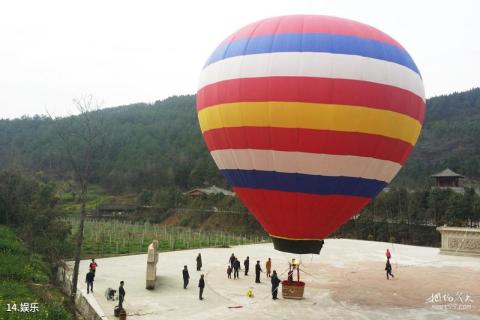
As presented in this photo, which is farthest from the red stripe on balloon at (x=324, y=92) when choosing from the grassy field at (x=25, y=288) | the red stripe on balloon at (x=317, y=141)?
the grassy field at (x=25, y=288)

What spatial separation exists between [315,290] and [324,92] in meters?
8.28

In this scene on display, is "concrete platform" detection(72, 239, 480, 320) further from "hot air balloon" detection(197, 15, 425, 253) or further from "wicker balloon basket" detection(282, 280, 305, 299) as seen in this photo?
"hot air balloon" detection(197, 15, 425, 253)

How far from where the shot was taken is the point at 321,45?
10.8 m

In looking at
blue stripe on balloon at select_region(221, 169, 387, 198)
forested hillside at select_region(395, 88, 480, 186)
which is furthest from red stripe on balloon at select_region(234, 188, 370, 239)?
forested hillside at select_region(395, 88, 480, 186)

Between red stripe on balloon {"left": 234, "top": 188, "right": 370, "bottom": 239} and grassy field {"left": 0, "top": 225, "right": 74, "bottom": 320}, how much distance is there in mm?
5420

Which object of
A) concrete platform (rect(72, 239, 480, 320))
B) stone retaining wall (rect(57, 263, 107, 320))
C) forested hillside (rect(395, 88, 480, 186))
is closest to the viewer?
stone retaining wall (rect(57, 263, 107, 320))

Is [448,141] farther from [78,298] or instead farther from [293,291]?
[78,298]

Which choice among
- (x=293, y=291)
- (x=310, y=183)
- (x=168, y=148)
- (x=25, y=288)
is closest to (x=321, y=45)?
(x=310, y=183)

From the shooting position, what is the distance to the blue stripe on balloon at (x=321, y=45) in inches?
424

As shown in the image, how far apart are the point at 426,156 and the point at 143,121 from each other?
78.2 metres

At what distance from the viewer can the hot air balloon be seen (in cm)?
1056

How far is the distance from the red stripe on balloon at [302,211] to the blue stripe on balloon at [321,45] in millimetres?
3504

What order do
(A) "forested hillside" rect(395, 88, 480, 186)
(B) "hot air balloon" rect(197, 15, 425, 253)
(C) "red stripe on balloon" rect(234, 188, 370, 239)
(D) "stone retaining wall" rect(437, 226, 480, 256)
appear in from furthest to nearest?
(A) "forested hillside" rect(395, 88, 480, 186) → (D) "stone retaining wall" rect(437, 226, 480, 256) → (C) "red stripe on balloon" rect(234, 188, 370, 239) → (B) "hot air balloon" rect(197, 15, 425, 253)

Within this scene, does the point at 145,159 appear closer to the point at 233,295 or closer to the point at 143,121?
the point at 143,121
